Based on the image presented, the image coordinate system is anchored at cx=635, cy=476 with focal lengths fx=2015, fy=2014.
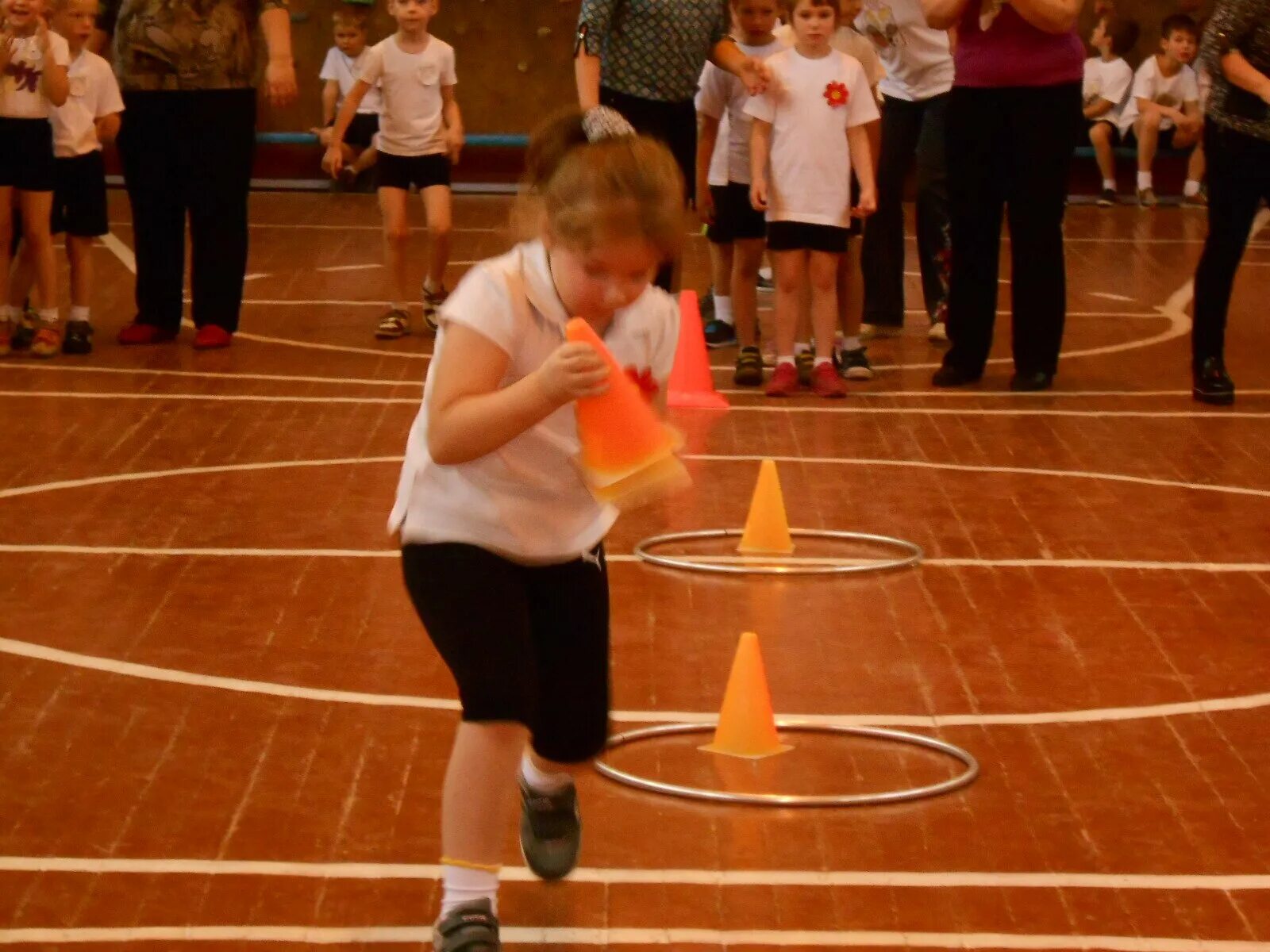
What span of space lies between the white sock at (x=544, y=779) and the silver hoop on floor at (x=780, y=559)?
2198mm

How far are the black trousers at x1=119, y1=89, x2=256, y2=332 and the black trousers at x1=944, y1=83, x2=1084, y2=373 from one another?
333 centimetres

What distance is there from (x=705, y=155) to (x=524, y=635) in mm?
6089

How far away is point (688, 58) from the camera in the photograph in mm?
8648

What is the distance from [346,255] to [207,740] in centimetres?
901

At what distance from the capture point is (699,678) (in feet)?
16.7

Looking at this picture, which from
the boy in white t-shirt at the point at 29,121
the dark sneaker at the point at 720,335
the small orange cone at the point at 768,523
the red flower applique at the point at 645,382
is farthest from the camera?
the dark sneaker at the point at 720,335

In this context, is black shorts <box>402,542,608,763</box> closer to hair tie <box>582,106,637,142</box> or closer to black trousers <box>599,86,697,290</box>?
hair tie <box>582,106,637,142</box>

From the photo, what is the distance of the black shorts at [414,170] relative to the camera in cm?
1002

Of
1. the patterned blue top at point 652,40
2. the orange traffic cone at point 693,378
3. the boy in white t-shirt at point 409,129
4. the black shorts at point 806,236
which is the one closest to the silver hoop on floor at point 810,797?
the orange traffic cone at point 693,378

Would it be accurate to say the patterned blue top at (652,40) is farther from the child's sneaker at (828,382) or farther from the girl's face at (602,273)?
the girl's face at (602,273)

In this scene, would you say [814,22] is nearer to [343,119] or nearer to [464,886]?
[343,119]

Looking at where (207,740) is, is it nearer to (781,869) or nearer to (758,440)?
(781,869)

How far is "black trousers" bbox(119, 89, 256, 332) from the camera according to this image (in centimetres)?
934

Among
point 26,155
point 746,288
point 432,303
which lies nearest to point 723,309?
point 746,288
